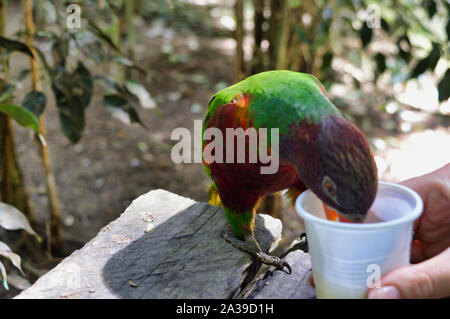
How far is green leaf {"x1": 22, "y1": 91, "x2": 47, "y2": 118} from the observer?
2031mm

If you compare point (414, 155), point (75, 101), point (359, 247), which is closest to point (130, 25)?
point (75, 101)

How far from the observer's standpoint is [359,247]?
1018 millimetres

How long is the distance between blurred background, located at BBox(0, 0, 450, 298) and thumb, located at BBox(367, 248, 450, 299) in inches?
44.1

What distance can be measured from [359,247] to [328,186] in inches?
7.1

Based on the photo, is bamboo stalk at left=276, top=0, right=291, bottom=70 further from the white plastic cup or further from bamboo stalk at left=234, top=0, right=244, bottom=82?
the white plastic cup

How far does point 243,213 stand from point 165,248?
0.28 m

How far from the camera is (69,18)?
230cm

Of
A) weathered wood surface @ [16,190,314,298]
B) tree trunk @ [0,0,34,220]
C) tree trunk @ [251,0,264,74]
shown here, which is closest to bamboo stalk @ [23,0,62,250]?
tree trunk @ [0,0,34,220]

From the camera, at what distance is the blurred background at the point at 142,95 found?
217cm

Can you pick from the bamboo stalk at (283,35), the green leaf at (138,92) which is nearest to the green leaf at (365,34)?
the bamboo stalk at (283,35)

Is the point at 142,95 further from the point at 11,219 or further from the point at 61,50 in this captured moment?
the point at 11,219

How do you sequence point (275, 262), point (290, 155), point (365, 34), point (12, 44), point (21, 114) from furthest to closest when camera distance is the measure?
point (365, 34)
point (12, 44)
point (21, 114)
point (275, 262)
point (290, 155)
